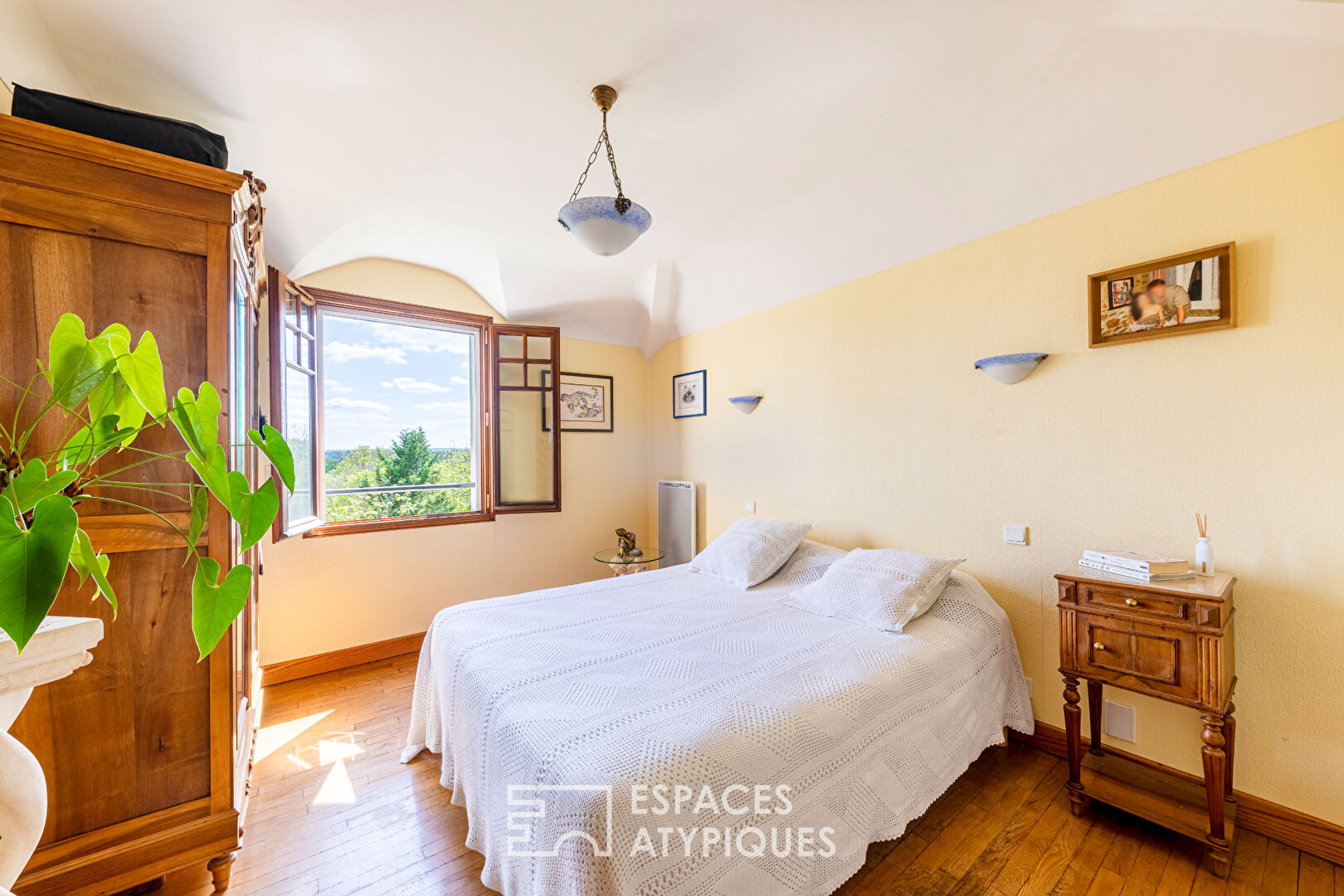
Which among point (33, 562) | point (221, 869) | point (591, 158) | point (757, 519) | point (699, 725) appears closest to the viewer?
point (33, 562)

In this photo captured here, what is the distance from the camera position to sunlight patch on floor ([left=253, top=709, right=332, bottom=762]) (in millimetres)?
2311

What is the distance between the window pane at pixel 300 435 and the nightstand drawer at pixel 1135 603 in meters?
3.60

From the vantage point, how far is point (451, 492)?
379 cm

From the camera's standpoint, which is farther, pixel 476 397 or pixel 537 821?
pixel 476 397

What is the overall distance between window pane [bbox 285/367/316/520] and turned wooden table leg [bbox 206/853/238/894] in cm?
165

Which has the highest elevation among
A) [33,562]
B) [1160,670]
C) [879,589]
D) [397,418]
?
[397,418]

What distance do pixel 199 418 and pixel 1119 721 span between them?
2.99 m

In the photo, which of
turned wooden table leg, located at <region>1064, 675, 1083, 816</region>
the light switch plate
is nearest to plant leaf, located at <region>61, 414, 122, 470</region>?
turned wooden table leg, located at <region>1064, 675, 1083, 816</region>

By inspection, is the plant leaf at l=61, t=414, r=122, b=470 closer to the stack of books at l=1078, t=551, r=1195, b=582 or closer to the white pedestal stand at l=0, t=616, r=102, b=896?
the white pedestal stand at l=0, t=616, r=102, b=896

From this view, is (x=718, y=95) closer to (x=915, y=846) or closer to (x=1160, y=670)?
(x=1160, y=670)

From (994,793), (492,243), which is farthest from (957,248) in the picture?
(492,243)

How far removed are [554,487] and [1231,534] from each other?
3579 mm

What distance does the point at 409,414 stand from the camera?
3611mm

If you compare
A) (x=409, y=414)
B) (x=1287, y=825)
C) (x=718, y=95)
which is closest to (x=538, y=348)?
(x=409, y=414)
